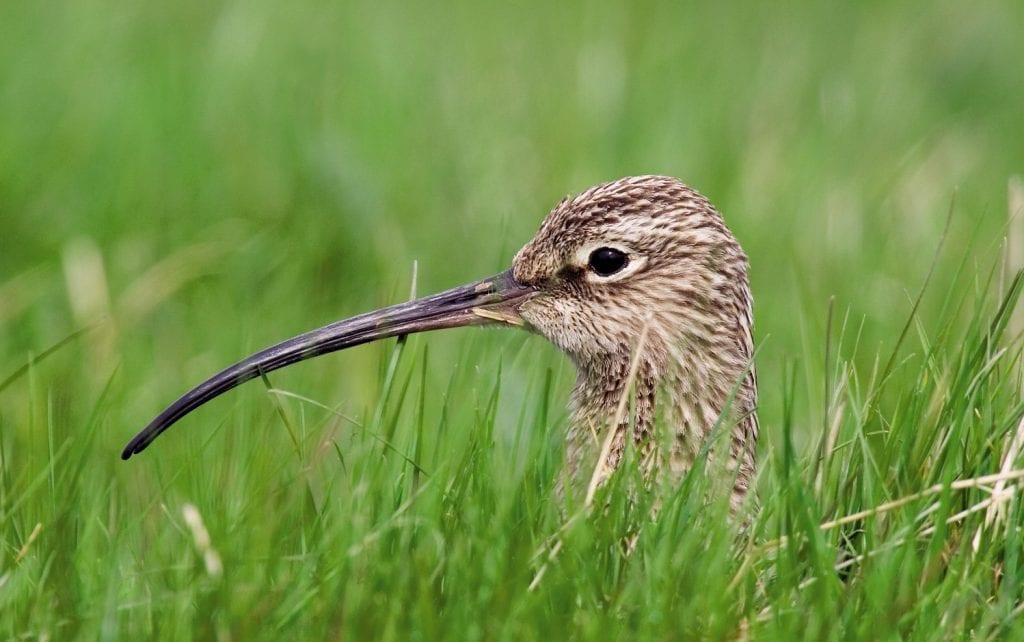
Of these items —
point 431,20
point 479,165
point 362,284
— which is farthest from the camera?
point 431,20

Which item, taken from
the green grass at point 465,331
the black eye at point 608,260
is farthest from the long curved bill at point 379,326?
the black eye at point 608,260

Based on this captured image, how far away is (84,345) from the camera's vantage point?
651 centimetres

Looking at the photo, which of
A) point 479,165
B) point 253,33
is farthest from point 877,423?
point 253,33

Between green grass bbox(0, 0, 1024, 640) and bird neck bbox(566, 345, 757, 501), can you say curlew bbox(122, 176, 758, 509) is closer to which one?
bird neck bbox(566, 345, 757, 501)

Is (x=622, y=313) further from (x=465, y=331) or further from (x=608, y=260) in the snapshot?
(x=465, y=331)

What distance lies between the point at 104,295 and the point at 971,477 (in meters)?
3.96

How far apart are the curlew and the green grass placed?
0.53 ft

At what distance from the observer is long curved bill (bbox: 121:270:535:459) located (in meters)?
4.96

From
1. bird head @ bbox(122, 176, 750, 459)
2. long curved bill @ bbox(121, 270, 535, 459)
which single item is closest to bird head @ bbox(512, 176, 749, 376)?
bird head @ bbox(122, 176, 750, 459)

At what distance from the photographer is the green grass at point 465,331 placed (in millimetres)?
3562

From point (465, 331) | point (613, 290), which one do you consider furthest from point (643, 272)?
point (465, 331)

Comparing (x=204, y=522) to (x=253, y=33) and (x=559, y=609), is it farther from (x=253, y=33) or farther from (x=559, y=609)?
(x=253, y=33)

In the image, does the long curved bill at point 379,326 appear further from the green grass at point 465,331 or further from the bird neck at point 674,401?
the bird neck at point 674,401

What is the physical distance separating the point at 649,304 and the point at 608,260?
0.58 ft
